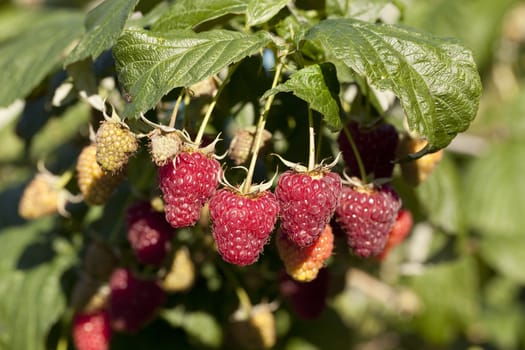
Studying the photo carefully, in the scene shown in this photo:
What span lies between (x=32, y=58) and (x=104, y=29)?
19.8 inches

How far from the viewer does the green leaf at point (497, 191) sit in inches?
143

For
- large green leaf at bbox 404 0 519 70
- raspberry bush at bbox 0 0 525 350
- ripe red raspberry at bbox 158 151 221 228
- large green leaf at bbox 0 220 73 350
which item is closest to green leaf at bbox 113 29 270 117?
raspberry bush at bbox 0 0 525 350

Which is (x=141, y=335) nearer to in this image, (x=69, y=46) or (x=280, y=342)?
(x=280, y=342)

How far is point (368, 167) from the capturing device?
1.54 metres

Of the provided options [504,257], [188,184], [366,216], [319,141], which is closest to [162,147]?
[188,184]

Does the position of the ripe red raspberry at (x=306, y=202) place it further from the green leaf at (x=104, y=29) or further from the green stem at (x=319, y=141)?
the green leaf at (x=104, y=29)

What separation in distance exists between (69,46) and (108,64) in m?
0.29

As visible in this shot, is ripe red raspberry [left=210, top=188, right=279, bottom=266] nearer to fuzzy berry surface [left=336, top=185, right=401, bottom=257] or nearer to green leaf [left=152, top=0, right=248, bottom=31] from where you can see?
fuzzy berry surface [left=336, top=185, right=401, bottom=257]

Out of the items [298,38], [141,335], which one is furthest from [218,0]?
[141,335]

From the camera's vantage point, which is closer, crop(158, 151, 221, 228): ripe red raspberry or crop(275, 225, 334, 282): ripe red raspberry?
crop(158, 151, 221, 228): ripe red raspberry

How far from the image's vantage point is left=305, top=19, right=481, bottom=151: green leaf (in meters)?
1.31

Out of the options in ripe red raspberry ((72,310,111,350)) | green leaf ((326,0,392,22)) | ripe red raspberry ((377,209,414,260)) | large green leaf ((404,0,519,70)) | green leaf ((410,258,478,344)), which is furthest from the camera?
large green leaf ((404,0,519,70))

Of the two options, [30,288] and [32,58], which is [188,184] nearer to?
[32,58]

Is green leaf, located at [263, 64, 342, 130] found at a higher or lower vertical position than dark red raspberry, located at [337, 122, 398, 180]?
higher
